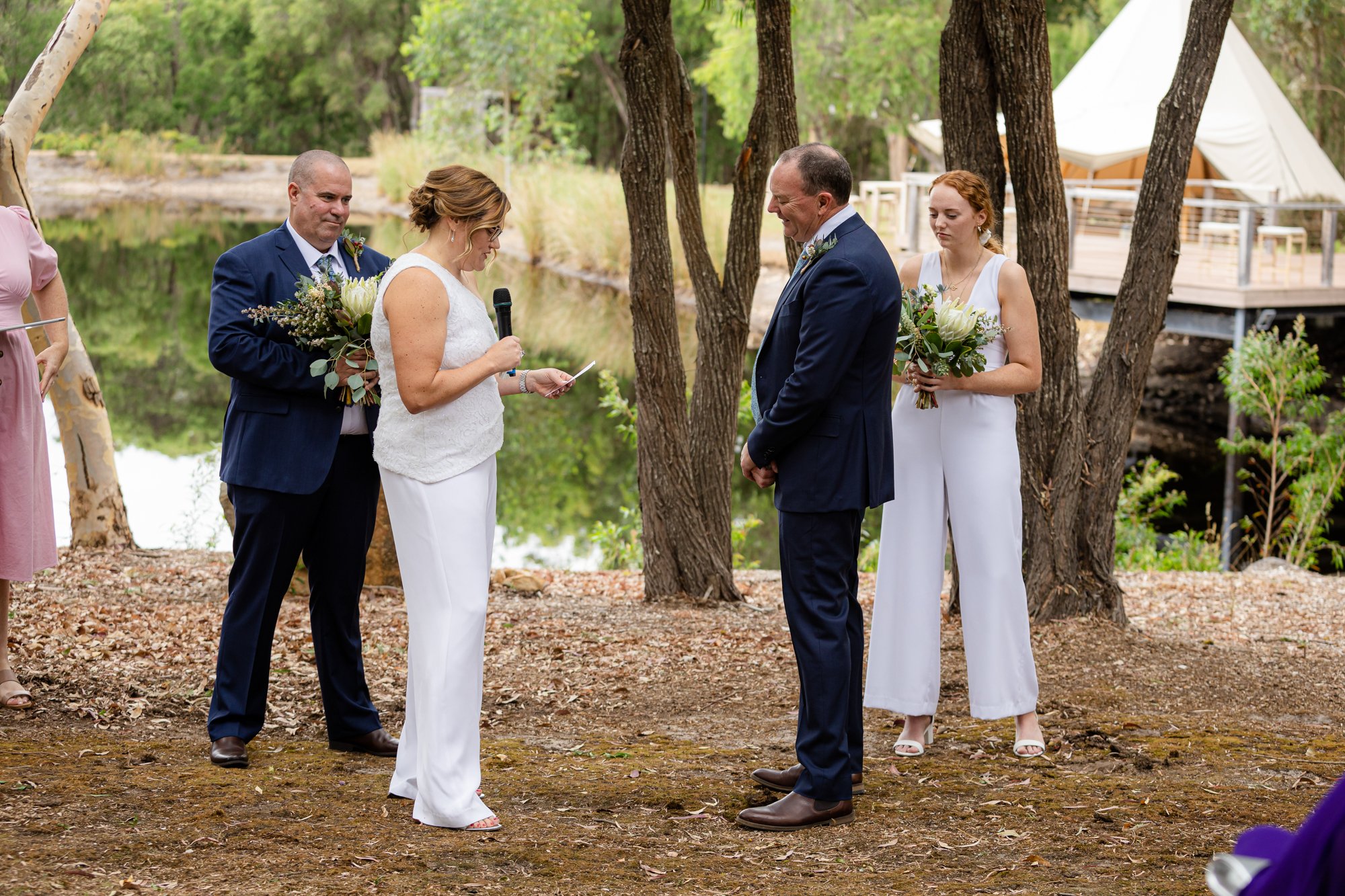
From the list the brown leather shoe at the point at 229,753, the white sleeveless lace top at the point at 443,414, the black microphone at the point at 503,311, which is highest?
the black microphone at the point at 503,311

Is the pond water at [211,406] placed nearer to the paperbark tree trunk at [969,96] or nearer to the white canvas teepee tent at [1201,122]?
the paperbark tree trunk at [969,96]

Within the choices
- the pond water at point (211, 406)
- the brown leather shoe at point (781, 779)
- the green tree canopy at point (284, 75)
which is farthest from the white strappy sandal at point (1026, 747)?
the green tree canopy at point (284, 75)

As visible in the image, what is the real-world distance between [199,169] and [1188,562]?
38149 millimetres

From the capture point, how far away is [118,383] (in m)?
19.3

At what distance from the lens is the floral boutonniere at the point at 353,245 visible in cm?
442

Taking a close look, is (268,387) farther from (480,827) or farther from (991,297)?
(991,297)

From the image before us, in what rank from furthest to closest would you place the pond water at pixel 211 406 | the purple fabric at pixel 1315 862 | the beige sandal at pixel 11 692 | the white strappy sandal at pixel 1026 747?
the pond water at pixel 211 406 < the beige sandal at pixel 11 692 < the white strappy sandal at pixel 1026 747 < the purple fabric at pixel 1315 862

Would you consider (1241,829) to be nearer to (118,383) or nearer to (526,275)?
(118,383)

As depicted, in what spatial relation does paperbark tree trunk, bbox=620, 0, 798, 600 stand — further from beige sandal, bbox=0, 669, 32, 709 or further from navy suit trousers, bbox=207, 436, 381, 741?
beige sandal, bbox=0, 669, 32, 709

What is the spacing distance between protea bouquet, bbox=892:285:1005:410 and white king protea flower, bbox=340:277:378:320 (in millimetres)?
1689

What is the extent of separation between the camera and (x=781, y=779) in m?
4.22

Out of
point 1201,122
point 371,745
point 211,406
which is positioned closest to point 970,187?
point 371,745

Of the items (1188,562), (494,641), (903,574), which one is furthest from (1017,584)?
(1188,562)

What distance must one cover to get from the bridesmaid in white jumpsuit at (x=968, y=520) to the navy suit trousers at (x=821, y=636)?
695 millimetres
